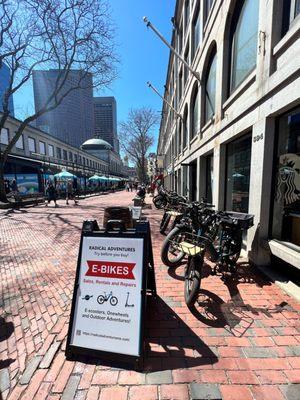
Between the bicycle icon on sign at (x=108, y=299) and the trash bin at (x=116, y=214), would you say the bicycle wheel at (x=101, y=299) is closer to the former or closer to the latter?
the bicycle icon on sign at (x=108, y=299)

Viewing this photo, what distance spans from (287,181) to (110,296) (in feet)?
11.1

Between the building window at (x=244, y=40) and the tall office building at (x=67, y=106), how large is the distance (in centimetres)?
1466

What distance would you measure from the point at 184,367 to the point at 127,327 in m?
0.65

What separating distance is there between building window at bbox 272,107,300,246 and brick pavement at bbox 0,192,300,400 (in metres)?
0.95

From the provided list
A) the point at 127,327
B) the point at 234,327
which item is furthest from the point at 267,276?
the point at 127,327

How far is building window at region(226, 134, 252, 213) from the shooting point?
5.44m

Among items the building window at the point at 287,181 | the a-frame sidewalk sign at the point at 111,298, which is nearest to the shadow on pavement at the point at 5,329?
the a-frame sidewalk sign at the point at 111,298

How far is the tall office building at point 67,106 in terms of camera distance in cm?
1888

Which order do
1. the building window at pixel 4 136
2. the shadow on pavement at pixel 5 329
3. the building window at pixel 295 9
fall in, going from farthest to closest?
1. the building window at pixel 4 136
2. the building window at pixel 295 9
3. the shadow on pavement at pixel 5 329

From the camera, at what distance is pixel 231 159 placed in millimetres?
6555

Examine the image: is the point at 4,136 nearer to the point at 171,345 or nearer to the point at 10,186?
the point at 10,186

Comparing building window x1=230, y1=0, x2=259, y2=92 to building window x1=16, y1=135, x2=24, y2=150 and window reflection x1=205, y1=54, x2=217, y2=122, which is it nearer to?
window reflection x1=205, y1=54, x2=217, y2=122

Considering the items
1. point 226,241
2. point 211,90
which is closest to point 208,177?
point 211,90

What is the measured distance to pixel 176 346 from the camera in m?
2.48
